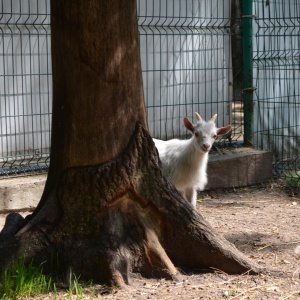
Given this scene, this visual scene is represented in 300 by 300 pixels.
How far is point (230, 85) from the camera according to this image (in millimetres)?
10289

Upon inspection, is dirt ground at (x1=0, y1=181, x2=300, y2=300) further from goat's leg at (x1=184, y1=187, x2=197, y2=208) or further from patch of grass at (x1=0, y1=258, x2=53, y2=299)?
goat's leg at (x1=184, y1=187, x2=197, y2=208)

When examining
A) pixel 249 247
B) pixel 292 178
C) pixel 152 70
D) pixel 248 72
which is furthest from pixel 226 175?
pixel 249 247

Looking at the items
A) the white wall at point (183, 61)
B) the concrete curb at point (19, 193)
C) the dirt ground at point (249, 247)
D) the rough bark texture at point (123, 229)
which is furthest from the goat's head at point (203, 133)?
the rough bark texture at point (123, 229)

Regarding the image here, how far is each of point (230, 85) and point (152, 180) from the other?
5043mm

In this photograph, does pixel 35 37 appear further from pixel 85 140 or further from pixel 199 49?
pixel 85 140

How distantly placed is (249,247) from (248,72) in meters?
3.90

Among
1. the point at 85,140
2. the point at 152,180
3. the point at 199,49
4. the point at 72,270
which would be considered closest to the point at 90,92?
the point at 85,140

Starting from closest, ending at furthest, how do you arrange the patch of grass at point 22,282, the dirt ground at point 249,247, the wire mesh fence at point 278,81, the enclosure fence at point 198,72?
1. the patch of grass at point 22,282
2. the dirt ground at point 249,247
3. the enclosure fence at point 198,72
4. the wire mesh fence at point 278,81

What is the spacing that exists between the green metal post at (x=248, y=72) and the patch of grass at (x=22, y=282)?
5470mm

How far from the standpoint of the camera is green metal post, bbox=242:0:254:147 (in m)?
9.71

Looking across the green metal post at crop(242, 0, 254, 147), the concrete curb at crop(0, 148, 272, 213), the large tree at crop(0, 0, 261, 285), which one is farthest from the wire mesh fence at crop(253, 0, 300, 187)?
the large tree at crop(0, 0, 261, 285)

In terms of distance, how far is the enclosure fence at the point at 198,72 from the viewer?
28.9ft

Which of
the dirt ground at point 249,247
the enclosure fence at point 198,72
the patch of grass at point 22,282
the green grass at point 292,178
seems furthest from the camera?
the green grass at point 292,178

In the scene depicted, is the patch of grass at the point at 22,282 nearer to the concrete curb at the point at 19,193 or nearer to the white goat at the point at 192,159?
the concrete curb at the point at 19,193
